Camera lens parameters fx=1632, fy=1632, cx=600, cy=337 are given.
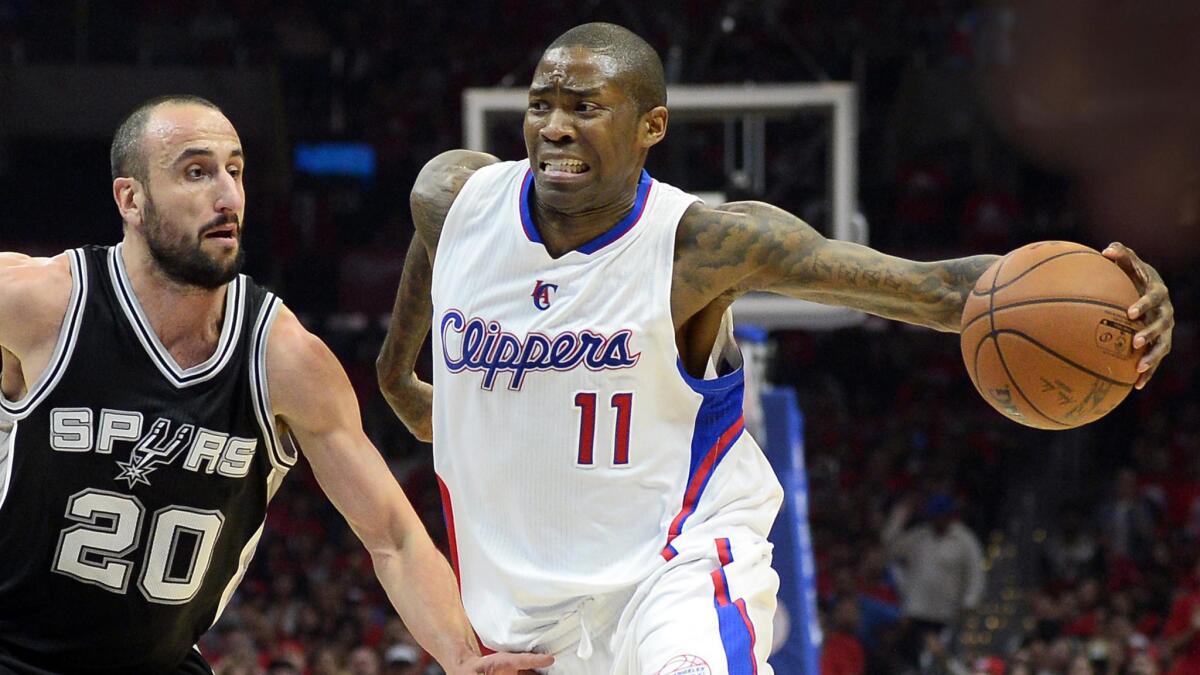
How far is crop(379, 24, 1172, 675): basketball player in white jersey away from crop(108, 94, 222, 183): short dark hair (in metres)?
0.75

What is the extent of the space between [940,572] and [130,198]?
950 cm

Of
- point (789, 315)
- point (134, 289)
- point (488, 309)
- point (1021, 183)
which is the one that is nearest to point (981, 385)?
point (488, 309)

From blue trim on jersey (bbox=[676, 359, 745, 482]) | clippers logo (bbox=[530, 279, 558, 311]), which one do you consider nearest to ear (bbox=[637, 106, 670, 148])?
clippers logo (bbox=[530, 279, 558, 311])

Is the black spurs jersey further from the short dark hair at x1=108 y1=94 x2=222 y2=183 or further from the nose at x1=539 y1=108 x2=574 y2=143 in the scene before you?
the nose at x1=539 y1=108 x2=574 y2=143

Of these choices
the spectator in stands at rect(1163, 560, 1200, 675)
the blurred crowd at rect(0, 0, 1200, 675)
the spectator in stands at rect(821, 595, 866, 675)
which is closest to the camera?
the spectator in stands at rect(1163, 560, 1200, 675)

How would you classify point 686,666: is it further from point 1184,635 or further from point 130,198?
point 1184,635

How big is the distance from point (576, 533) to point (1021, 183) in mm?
12419

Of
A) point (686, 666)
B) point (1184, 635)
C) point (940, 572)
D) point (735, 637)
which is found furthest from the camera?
point (940, 572)

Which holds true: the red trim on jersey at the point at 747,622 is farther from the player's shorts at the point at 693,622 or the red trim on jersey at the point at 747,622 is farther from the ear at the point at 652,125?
the ear at the point at 652,125

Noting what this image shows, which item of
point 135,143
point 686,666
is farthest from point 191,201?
point 686,666

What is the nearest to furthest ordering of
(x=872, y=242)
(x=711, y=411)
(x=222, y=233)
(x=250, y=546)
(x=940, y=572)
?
(x=222, y=233) < (x=711, y=411) < (x=250, y=546) < (x=940, y=572) < (x=872, y=242)

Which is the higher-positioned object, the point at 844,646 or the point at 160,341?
the point at 160,341

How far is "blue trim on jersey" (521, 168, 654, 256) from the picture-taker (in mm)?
3680

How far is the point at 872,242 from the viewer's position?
1511 centimetres
